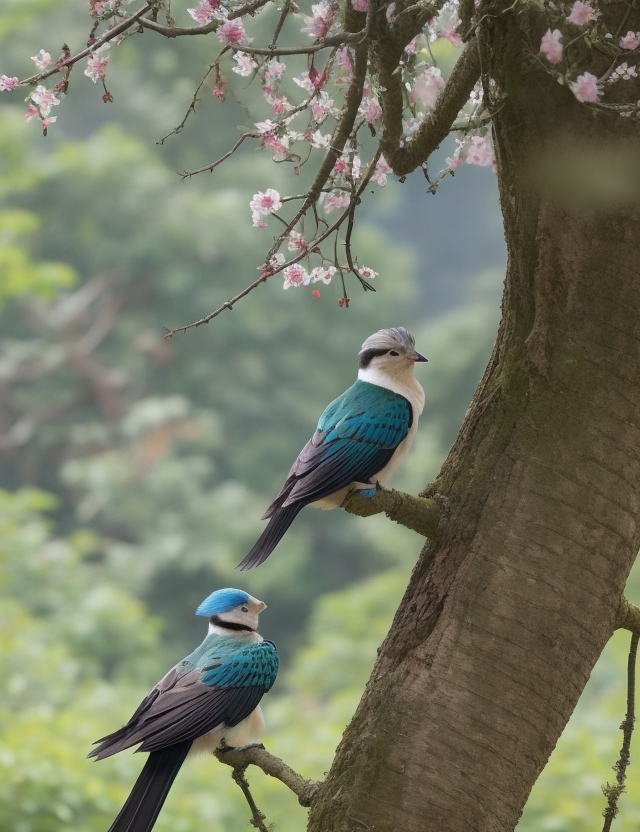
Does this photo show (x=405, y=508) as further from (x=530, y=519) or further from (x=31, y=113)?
(x=31, y=113)

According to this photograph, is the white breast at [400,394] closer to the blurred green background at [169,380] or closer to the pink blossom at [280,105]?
the pink blossom at [280,105]

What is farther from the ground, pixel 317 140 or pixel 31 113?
pixel 317 140

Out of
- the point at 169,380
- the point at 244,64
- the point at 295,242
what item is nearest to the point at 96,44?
the point at 244,64

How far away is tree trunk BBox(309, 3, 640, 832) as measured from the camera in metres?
1.17

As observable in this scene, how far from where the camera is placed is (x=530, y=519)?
121 cm

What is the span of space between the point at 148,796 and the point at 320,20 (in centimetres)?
101

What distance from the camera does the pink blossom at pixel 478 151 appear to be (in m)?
1.59

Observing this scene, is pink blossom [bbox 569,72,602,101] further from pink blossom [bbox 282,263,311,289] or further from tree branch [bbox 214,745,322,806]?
tree branch [bbox 214,745,322,806]

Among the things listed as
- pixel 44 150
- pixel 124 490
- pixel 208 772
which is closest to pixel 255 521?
pixel 124 490

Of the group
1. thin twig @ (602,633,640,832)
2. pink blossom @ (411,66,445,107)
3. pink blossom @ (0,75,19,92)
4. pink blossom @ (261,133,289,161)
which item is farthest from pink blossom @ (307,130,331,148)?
thin twig @ (602,633,640,832)

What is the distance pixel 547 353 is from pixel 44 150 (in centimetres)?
850

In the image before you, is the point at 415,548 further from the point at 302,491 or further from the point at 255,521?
the point at 302,491

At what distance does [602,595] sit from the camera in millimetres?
1225

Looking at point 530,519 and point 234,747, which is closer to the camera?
point 530,519
